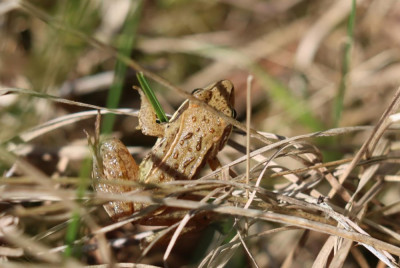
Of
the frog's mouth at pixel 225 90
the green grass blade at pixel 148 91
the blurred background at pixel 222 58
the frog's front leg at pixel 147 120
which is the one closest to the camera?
the green grass blade at pixel 148 91

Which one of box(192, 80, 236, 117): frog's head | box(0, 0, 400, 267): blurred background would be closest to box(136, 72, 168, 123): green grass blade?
box(192, 80, 236, 117): frog's head

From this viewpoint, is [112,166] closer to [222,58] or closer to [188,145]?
[188,145]

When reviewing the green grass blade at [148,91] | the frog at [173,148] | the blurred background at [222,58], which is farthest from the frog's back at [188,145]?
the blurred background at [222,58]

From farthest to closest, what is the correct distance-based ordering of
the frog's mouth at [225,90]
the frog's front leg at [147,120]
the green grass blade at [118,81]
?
the frog's mouth at [225,90]
the frog's front leg at [147,120]
the green grass blade at [118,81]

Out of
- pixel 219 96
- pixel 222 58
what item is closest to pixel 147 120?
pixel 219 96

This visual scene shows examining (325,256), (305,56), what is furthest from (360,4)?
(325,256)

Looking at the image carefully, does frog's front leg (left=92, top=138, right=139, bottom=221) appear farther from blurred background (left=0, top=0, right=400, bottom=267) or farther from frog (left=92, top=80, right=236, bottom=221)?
blurred background (left=0, top=0, right=400, bottom=267)

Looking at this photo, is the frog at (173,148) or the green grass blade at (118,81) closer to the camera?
the green grass blade at (118,81)

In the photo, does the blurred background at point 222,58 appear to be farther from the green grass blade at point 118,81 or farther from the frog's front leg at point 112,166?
the frog's front leg at point 112,166

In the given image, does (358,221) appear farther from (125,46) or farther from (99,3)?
(99,3)
